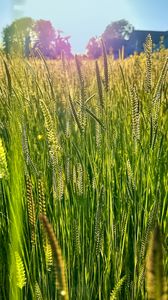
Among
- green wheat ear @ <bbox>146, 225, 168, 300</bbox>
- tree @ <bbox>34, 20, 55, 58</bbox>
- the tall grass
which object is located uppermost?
tree @ <bbox>34, 20, 55, 58</bbox>

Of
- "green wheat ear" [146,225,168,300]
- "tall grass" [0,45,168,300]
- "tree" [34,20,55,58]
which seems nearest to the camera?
"green wheat ear" [146,225,168,300]

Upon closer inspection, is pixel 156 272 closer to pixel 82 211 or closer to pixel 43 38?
pixel 82 211

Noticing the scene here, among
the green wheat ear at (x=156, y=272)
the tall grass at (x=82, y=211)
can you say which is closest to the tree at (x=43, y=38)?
the tall grass at (x=82, y=211)

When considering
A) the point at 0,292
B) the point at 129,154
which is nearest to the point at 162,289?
the point at 0,292

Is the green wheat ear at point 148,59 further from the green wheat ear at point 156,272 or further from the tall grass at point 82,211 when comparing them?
the green wheat ear at point 156,272

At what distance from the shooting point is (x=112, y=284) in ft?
3.30

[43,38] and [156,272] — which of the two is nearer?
[156,272]

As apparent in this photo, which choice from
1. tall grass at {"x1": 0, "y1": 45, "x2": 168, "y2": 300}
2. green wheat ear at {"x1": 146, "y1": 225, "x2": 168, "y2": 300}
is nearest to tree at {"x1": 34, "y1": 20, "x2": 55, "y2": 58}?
tall grass at {"x1": 0, "y1": 45, "x2": 168, "y2": 300}

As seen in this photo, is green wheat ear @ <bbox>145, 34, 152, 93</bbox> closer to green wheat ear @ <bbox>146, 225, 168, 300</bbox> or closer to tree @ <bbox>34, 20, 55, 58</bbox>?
green wheat ear @ <bbox>146, 225, 168, 300</bbox>

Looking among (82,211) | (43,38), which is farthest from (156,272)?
(43,38)

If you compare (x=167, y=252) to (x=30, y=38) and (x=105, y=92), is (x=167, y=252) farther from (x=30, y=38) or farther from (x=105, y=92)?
(x=30, y=38)

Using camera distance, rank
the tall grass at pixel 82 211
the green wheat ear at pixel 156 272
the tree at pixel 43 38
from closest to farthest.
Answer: the green wheat ear at pixel 156 272, the tall grass at pixel 82 211, the tree at pixel 43 38

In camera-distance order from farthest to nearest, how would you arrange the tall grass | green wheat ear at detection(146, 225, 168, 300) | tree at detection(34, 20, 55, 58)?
tree at detection(34, 20, 55, 58)
the tall grass
green wheat ear at detection(146, 225, 168, 300)

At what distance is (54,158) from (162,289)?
0.57 metres
